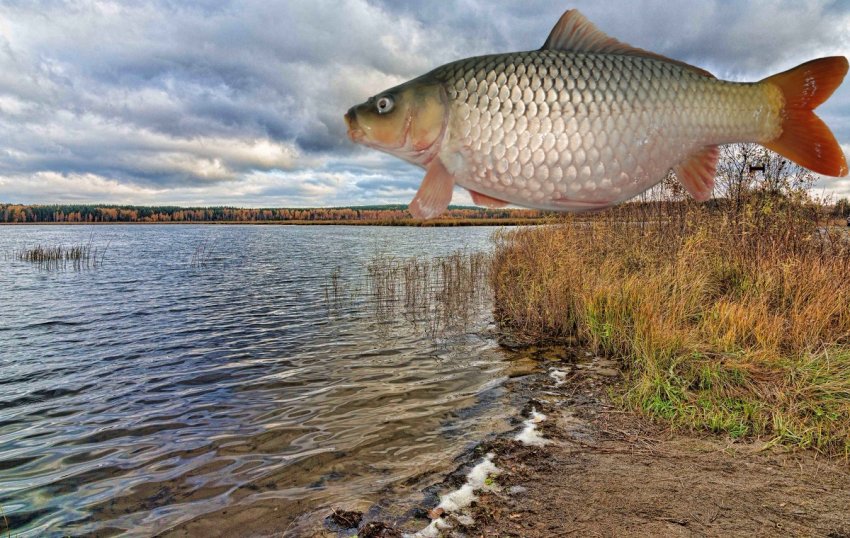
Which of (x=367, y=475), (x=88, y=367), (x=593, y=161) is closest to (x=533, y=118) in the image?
(x=593, y=161)

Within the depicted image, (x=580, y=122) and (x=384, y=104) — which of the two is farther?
(x=384, y=104)

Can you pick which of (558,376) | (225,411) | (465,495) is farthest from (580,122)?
(558,376)

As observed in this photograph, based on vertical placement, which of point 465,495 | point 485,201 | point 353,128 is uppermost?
point 353,128

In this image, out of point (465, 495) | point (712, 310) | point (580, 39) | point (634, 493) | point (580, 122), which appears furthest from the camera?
point (712, 310)

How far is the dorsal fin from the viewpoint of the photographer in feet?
3.87

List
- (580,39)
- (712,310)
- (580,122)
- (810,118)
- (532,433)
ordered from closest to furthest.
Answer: (580,122) < (810,118) < (580,39) < (532,433) < (712,310)

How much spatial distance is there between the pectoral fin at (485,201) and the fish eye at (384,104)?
31 cm

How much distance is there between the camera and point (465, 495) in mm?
4844

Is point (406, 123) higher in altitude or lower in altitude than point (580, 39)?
lower

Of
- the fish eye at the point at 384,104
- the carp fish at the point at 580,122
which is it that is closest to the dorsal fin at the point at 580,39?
the carp fish at the point at 580,122

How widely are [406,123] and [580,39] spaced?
50 centimetres

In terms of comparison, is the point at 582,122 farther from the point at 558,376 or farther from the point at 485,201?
the point at 558,376

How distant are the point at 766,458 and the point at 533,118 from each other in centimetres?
600

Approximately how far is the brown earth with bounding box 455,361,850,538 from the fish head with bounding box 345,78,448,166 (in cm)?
399
